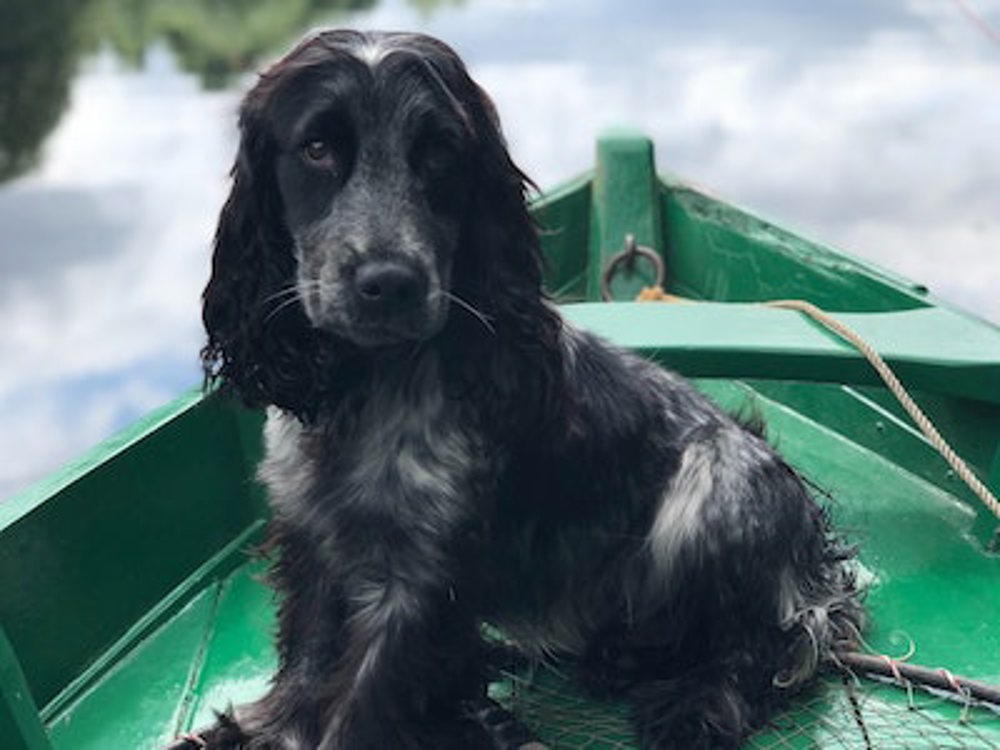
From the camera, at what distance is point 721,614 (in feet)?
8.80

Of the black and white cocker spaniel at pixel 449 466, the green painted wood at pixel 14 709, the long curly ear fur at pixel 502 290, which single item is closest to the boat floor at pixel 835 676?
the black and white cocker spaniel at pixel 449 466

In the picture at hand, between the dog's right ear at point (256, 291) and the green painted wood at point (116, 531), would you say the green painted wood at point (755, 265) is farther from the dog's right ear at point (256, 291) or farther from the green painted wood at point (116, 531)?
the dog's right ear at point (256, 291)

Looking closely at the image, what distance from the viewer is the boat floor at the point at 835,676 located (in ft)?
8.81

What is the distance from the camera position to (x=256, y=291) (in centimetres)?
240

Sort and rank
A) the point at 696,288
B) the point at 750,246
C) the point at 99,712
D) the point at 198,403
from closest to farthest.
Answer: the point at 99,712 < the point at 198,403 < the point at 750,246 < the point at 696,288

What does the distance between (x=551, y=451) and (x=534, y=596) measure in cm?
39

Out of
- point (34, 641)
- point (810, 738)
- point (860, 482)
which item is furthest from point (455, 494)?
point (860, 482)

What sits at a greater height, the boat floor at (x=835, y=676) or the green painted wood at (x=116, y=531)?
the green painted wood at (x=116, y=531)

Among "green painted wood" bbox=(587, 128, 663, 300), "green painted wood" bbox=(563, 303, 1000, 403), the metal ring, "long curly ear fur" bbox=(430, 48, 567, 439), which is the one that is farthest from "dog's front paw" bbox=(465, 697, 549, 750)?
"green painted wood" bbox=(587, 128, 663, 300)

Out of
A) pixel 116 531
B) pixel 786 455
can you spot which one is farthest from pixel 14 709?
pixel 786 455

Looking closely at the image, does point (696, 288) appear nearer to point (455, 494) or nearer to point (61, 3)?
point (455, 494)

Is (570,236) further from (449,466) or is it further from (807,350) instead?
(449,466)

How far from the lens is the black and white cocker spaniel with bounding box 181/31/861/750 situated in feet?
7.08

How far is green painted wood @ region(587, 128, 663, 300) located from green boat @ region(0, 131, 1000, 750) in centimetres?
79
